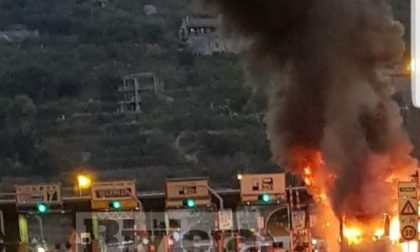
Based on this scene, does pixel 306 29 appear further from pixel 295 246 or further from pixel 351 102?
pixel 295 246

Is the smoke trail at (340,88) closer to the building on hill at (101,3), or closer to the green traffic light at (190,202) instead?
the green traffic light at (190,202)

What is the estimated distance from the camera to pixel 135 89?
15.6 meters

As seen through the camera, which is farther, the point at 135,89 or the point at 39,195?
the point at 135,89

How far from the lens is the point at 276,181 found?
1082 cm

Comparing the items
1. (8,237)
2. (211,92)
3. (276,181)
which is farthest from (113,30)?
(276,181)

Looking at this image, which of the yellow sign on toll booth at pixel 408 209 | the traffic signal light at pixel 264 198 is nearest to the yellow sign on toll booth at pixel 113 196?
the traffic signal light at pixel 264 198

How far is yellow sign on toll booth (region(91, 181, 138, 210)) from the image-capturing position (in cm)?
1126

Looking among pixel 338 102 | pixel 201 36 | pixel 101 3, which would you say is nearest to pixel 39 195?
pixel 338 102

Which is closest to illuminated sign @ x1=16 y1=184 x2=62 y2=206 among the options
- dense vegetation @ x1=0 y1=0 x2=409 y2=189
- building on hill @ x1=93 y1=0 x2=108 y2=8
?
dense vegetation @ x1=0 y1=0 x2=409 y2=189

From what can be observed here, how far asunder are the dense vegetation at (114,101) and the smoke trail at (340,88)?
11.6 ft

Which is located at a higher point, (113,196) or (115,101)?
(115,101)

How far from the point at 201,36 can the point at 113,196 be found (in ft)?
13.1

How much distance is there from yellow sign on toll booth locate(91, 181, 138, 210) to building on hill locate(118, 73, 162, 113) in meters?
3.67

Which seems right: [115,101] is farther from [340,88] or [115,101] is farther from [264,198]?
[340,88]
